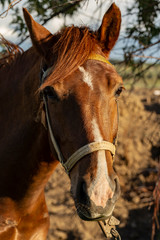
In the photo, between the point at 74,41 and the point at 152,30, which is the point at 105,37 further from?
the point at 152,30

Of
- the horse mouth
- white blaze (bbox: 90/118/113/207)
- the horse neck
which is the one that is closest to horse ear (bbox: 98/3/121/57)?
the horse neck

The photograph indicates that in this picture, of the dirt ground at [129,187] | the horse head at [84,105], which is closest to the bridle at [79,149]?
the horse head at [84,105]

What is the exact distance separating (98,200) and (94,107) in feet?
2.00

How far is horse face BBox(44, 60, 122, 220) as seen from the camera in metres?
1.77

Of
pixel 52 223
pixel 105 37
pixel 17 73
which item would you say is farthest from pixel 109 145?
pixel 52 223

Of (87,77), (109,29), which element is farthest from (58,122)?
(109,29)

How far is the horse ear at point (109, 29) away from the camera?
2404mm

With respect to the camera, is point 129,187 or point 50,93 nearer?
point 50,93

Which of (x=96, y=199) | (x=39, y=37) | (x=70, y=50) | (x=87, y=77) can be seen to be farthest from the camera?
(x=39, y=37)

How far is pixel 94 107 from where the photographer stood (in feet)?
6.50

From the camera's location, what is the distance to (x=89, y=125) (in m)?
1.92

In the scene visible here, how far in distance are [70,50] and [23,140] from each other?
2.76 feet

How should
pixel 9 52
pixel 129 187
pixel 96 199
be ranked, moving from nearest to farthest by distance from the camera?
pixel 96 199, pixel 9 52, pixel 129 187

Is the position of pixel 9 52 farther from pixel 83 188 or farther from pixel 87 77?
pixel 83 188
